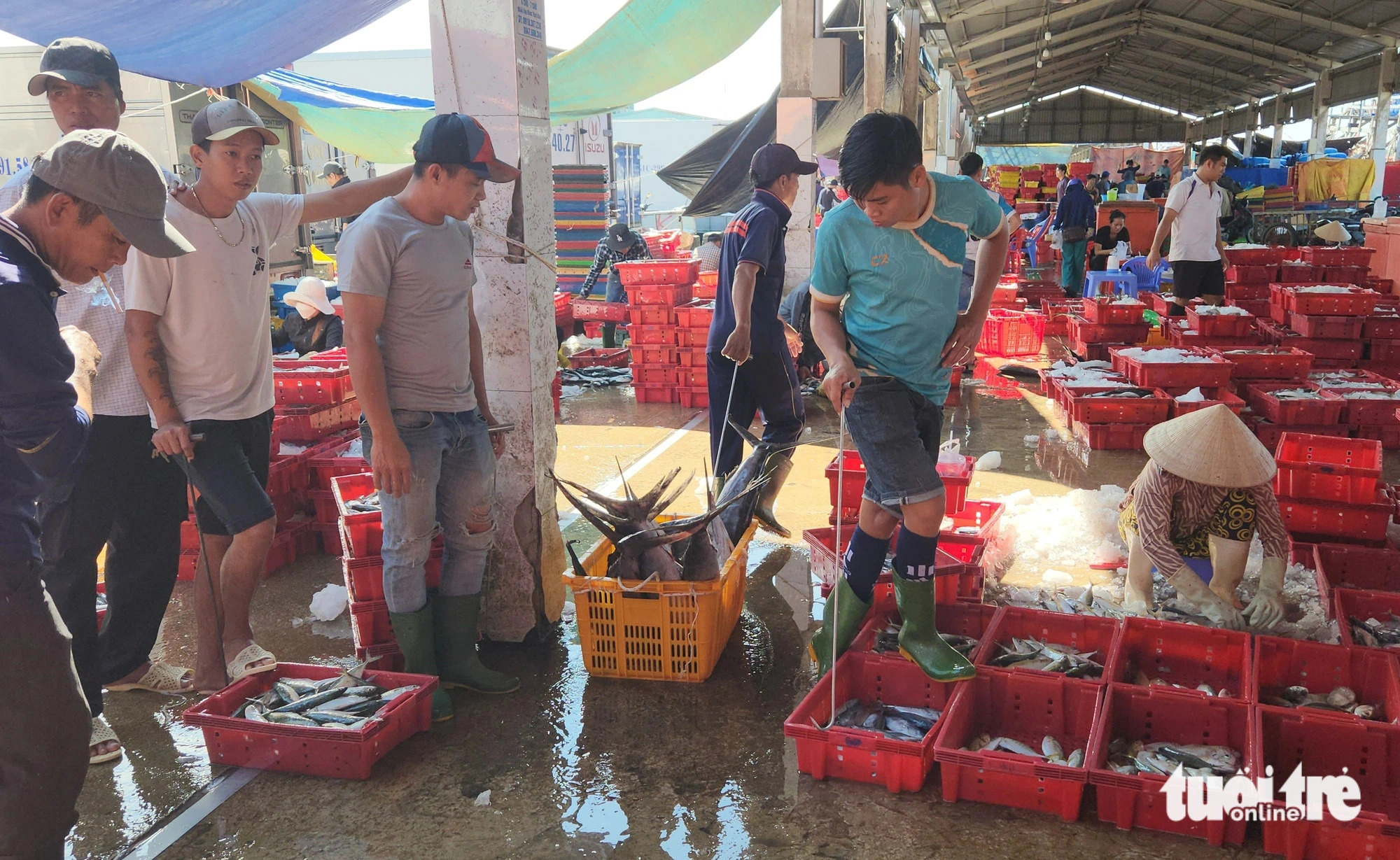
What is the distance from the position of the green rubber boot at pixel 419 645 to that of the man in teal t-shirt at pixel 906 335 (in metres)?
1.50

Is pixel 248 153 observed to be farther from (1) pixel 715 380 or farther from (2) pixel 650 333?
(2) pixel 650 333

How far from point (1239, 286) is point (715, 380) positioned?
31.1 ft

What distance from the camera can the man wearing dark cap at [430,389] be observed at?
3523 mm

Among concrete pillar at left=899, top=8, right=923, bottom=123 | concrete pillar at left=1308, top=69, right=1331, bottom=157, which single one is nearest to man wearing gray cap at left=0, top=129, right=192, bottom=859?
concrete pillar at left=899, top=8, right=923, bottom=123

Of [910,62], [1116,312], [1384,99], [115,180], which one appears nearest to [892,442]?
[115,180]

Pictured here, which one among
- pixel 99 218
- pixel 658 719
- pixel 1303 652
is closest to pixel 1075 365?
pixel 1303 652

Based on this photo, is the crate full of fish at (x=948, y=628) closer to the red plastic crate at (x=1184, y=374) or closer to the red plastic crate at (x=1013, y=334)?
the red plastic crate at (x=1184, y=374)

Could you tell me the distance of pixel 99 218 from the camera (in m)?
2.32

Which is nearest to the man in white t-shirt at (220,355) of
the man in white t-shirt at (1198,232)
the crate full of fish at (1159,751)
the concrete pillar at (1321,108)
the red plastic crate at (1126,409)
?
the crate full of fish at (1159,751)

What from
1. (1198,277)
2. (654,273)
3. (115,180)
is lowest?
(1198,277)

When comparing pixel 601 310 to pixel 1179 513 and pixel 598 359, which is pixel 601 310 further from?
pixel 1179 513

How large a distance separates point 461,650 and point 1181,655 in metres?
2.81

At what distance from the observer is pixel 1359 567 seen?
469cm

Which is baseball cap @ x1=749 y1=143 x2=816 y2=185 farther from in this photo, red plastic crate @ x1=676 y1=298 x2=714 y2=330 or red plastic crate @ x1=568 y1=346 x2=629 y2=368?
red plastic crate @ x1=568 y1=346 x2=629 y2=368
